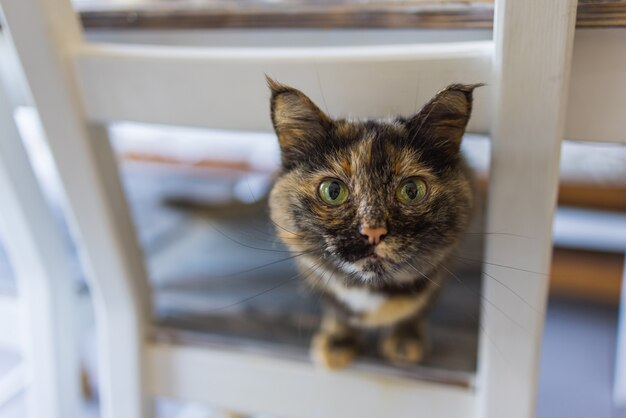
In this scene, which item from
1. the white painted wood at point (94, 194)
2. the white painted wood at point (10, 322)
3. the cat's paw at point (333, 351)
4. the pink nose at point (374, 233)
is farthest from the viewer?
the white painted wood at point (10, 322)

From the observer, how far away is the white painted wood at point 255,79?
Answer: 1.54 ft

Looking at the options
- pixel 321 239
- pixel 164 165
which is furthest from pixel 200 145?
pixel 321 239

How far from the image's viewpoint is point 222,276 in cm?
87

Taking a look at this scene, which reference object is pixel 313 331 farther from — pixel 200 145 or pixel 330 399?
pixel 200 145

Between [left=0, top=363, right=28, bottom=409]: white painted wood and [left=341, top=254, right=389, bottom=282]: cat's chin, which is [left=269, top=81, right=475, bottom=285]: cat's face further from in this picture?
[left=0, top=363, right=28, bottom=409]: white painted wood

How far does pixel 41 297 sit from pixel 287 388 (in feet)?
1.35

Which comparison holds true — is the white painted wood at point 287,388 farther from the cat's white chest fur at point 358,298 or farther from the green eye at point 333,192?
the green eye at point 333,192

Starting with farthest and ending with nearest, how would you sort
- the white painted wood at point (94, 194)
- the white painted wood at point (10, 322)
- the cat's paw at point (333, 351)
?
the white painted wood at point (10, 322), the cat's paw at point (333, 351), the white painted wood at point (94, 194)

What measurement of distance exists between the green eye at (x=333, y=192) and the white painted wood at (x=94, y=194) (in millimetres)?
297

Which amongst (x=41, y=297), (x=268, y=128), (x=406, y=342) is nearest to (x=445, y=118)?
(x=268, y=128)

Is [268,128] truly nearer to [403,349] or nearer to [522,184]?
[522,184]

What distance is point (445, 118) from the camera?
0.44m

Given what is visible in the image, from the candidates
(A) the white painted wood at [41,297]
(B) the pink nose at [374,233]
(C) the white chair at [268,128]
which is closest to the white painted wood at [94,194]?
(C) the white chair at [268,128]

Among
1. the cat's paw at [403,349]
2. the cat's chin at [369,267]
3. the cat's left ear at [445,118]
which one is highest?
the cat's left ear at [445,118]
